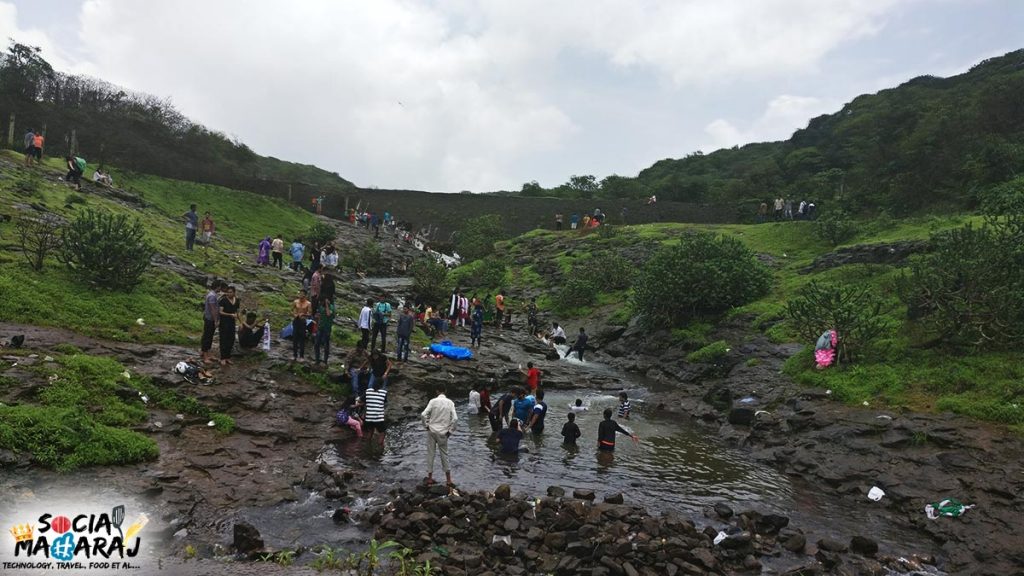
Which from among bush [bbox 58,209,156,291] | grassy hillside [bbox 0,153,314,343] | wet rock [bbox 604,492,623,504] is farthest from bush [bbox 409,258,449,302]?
wet rock [bbox 604,492,623,504]

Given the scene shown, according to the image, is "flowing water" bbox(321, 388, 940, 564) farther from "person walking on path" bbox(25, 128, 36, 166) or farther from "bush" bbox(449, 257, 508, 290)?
"person walking on path" bbox(25, 128, 36, 166)

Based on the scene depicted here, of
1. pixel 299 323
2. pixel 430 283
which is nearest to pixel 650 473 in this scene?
pixel 299 323

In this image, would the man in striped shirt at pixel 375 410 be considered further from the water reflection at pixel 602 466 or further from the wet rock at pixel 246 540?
the wet rock at pixel 246 540

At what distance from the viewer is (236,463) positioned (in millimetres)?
10406

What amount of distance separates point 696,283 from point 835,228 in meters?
12.7

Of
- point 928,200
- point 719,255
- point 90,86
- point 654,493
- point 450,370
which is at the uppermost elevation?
point 90,86

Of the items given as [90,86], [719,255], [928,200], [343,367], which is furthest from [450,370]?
[90,86]

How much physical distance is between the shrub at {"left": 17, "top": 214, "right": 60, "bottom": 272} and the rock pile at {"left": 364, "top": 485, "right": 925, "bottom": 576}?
1260cm

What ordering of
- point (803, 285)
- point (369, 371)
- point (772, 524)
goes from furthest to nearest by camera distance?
point (803, 285), point (369, 371), point (772, 524)

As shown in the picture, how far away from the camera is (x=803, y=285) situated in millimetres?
25359

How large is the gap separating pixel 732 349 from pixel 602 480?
1133cm

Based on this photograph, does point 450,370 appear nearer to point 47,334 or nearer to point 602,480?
point 602,480

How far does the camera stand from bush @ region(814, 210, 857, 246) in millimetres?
31344

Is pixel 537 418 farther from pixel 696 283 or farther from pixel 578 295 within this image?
pixel 578 295
